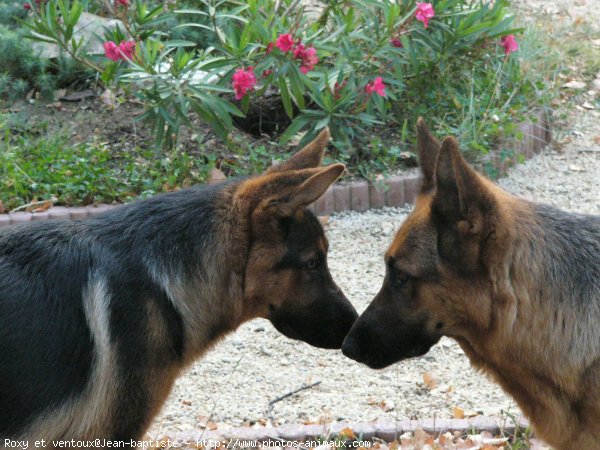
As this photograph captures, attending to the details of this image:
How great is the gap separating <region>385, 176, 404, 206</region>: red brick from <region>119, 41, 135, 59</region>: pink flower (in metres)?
2.53

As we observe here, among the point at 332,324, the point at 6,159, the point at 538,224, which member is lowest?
the point at 6,159

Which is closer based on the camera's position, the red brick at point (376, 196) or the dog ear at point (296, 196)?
the dog ear at point (296, 196)

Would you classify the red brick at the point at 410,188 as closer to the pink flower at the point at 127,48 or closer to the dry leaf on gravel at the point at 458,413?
the pink flower at the point at 127,48

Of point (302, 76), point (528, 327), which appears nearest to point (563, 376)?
point (528, 327)

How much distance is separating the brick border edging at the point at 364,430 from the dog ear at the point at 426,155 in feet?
5.04

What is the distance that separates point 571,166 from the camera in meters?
9.38

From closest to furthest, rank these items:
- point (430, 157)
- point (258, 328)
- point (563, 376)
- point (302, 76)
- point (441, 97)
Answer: point (563, 376) → point (430, 157) → point (258, 328) → point (302, 76) → point (441, 97)

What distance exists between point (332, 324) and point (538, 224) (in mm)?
1218

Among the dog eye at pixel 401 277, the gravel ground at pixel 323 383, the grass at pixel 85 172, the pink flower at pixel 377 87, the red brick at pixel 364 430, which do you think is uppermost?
the dog eye at pixel 401 277

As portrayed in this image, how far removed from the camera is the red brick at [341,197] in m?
8.20

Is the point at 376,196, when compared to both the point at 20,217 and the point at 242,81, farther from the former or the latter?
the point at 20,217

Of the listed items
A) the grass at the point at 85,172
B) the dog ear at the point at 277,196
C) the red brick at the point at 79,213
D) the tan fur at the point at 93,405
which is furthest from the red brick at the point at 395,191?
the tan fur at the point at 93,405

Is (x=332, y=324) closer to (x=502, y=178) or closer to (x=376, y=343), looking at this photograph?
(x=376, y=343)

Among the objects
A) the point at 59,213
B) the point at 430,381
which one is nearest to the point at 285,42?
the point at 59,213
